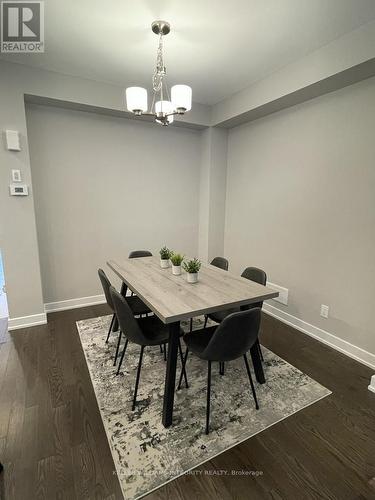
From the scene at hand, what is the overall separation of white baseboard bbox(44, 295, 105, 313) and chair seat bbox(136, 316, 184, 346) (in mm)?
1743

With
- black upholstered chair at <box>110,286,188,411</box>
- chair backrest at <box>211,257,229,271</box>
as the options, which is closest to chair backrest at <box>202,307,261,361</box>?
black upholstered chair at <box>110,286,188,411</box>

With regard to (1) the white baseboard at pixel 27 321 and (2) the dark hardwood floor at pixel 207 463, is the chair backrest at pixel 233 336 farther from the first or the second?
(1) the white baseboard at pixel 27 321

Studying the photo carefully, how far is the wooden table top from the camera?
5.19 ft

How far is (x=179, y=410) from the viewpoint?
1.78m

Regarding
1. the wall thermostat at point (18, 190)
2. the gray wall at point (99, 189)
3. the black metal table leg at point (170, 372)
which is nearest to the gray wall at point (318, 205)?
the gray wall at point (99, 189)

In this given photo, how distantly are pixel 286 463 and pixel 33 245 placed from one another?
3.00m

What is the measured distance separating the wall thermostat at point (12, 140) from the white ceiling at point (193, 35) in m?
0.68

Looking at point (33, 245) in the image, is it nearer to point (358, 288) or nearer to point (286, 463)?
point (286, 463)

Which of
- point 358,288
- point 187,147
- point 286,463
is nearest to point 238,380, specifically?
point 286,463

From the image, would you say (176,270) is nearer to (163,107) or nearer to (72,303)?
(163,107)

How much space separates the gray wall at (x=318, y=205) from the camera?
7.62ft

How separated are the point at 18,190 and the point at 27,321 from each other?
1478 mm

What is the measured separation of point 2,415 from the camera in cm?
174

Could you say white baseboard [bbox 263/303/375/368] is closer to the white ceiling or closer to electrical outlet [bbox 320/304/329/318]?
electrical outlet [bbox 320/304/329/318]
